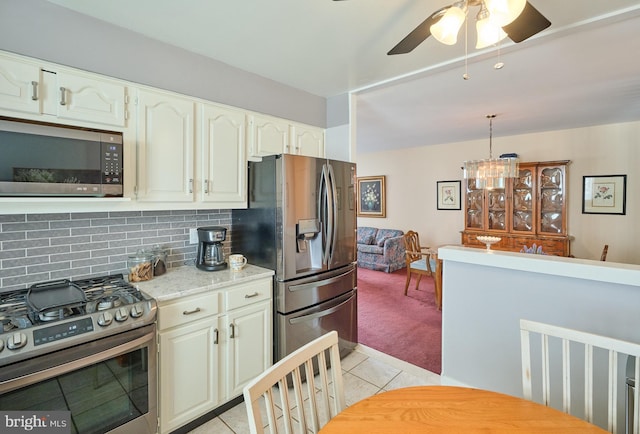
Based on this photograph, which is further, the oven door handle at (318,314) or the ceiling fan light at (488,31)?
the oven door handle at (318,314)

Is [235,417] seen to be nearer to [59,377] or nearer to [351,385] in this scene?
[351,385]

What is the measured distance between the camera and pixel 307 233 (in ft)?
7.68

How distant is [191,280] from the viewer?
1996 mm

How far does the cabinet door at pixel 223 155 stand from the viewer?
87.7 inches

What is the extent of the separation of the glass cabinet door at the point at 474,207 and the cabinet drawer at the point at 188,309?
4661 millimetres

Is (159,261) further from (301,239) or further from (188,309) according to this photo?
(301,239)

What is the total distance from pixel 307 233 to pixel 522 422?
1666 mm

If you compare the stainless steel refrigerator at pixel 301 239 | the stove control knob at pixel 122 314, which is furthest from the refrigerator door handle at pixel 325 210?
the stove control knob at pixel 122 314

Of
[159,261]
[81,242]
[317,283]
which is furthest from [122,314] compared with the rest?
[317,283]

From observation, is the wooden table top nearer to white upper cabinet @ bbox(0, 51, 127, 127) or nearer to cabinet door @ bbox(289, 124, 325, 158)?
white upper cabinet @ bbox(0, 51, 127, 127)

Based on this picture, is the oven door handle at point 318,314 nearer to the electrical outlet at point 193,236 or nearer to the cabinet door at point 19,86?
the electrical outlet at point 193,236

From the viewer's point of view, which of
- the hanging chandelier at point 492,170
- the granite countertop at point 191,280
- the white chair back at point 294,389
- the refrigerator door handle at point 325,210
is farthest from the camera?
the hanging chandelier at point 492,170

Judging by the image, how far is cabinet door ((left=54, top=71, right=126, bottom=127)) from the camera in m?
1.64

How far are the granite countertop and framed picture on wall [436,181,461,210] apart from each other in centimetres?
446
